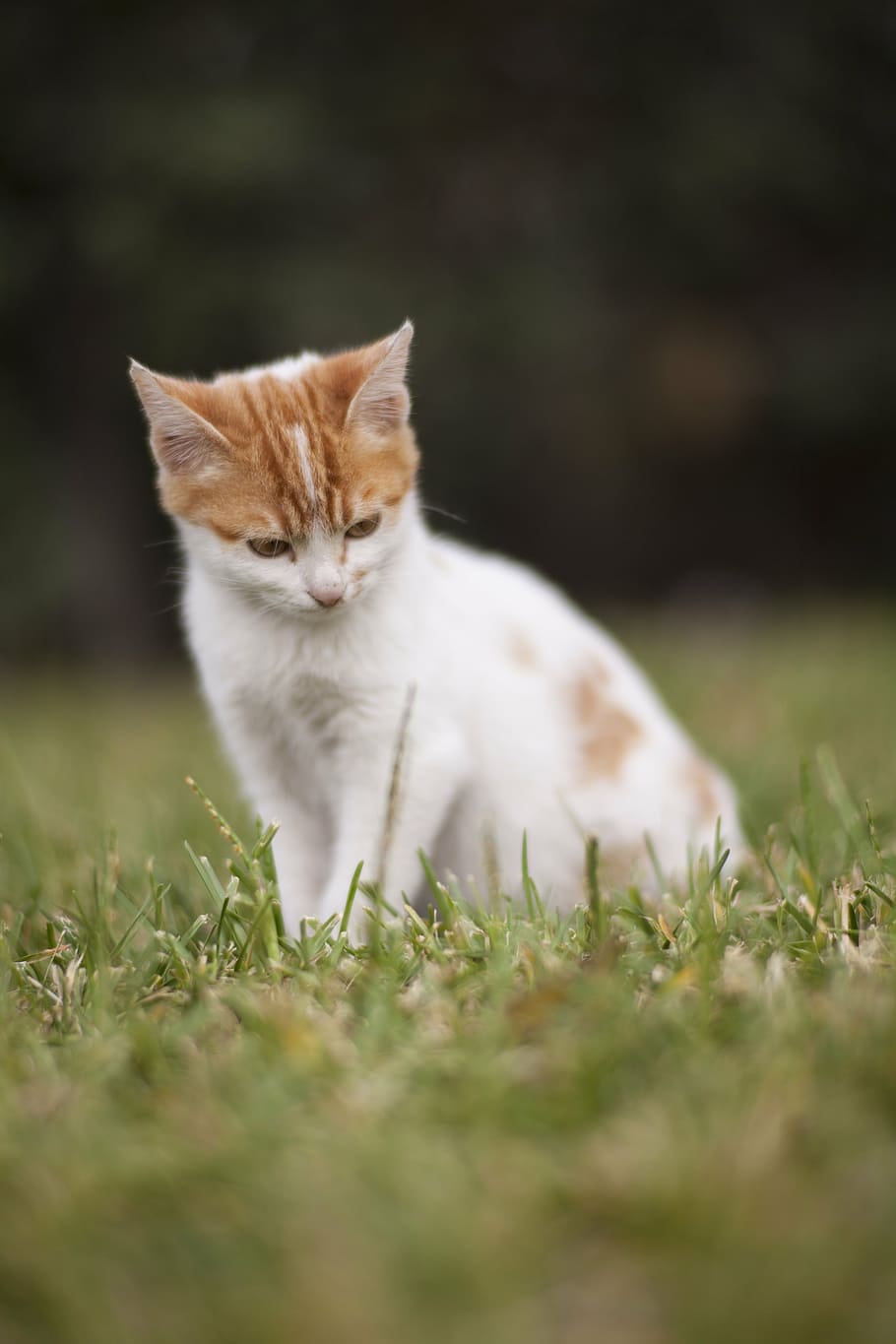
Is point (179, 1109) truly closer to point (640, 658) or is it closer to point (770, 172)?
point (640, 658)

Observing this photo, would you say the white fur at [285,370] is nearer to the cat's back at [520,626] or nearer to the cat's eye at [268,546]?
the cat's eye at [268,546]

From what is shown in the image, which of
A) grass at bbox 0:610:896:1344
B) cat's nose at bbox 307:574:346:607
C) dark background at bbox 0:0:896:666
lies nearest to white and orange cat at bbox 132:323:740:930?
cat's nose at bbox 307:574:346:607

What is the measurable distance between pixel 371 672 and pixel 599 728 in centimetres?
55

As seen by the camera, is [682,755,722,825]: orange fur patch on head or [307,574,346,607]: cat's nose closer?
[307,574,346,607]: cat's nose

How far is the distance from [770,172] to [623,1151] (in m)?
7.66

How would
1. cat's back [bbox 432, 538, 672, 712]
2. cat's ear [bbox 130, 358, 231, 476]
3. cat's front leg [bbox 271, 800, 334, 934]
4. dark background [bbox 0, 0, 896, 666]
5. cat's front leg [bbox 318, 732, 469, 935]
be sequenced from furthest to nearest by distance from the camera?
dark background [bbox 0, 0, 896, 666], cat's back [bbox 432, 538, 672, 712], cat's front leg [bbox 271, 800, 334, 934], cat's front leg [bbox 318, 732, 469, 935], cat's ear [bbox 130, 358, 231, 476]

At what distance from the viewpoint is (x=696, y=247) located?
26.6ft

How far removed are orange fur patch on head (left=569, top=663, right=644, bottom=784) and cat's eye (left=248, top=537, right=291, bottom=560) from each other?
71 cm

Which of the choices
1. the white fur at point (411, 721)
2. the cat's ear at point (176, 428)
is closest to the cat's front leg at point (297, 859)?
the white fur at point (411, 721)

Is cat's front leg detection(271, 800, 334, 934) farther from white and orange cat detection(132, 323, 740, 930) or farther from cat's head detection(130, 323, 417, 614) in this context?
cat's head detection(130, 323, 417, 614)

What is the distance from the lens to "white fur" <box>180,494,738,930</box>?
6.80 feet

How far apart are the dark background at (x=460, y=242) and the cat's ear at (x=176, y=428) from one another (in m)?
4.77

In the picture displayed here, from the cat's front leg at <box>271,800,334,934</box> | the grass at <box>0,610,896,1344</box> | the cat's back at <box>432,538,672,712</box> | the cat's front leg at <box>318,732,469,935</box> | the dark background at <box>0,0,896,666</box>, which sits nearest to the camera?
the grass at <box>0,610,896,1344</box>

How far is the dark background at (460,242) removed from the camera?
21.4ft
